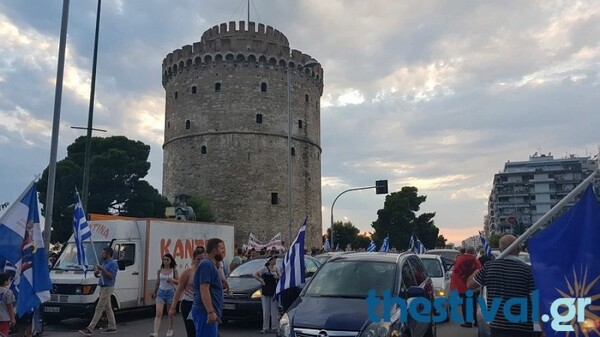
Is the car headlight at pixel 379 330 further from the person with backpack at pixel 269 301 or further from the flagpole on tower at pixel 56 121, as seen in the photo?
the flagpole on tower at pixel 56 121

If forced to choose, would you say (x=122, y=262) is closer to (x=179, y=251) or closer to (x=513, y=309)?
Result: (x=179, y=251)

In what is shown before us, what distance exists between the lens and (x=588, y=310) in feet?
13.3

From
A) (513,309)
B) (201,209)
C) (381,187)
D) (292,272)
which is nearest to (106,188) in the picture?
(201,209)

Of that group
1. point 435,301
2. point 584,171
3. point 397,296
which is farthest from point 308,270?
point 584,171

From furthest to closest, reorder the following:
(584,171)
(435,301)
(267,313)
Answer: (584,171), (267,313), (435,301)

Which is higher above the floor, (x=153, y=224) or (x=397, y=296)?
(x=153, y=224)

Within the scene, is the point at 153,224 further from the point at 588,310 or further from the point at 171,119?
the point at 171,119

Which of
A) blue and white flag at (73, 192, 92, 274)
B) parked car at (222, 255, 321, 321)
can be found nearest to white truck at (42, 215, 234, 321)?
blue and white flag at (73, 192, 92, 274)

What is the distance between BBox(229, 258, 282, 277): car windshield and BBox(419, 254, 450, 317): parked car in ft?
11.7

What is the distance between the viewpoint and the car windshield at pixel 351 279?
631cm

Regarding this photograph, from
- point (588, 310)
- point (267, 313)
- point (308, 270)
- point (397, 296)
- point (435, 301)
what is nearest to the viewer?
point (588, 310)

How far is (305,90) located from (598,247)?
129 ft

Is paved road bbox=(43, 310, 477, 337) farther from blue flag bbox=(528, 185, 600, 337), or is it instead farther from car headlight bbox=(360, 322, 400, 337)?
blue flag bbox=(528, 185, 600, 337)

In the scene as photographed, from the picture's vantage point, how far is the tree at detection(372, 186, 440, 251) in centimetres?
5869
